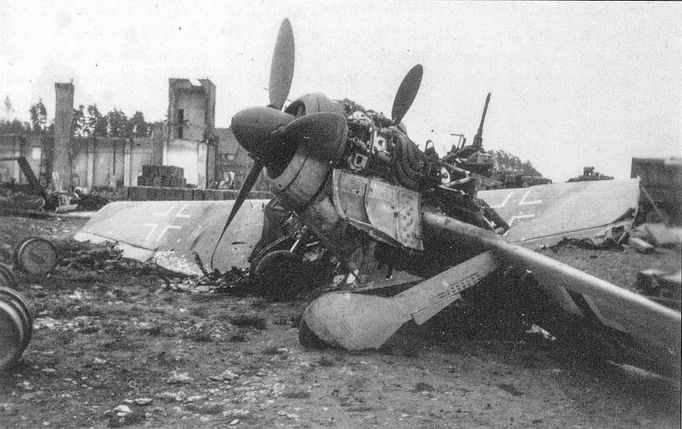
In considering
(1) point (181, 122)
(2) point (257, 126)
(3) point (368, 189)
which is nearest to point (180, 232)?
(2) point (257, 126)

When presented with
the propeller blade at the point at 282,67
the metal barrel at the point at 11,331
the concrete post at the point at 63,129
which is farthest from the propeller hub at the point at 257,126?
the concrete post at the point at 63,129

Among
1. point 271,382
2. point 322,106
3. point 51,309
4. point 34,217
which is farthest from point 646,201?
point 34,217

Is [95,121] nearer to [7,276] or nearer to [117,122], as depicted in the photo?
[117,122]

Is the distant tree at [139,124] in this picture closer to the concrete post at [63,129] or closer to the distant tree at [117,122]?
the distant tree at [117,122]

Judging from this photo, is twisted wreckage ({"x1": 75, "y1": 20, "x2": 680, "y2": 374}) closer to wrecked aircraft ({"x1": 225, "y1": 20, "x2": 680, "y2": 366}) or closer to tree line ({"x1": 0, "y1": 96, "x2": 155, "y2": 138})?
wrecked aircraft ({"x1": 225, "y1": 20, "x2": 680, "y2": 366})

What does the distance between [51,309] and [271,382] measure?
3.70 meters

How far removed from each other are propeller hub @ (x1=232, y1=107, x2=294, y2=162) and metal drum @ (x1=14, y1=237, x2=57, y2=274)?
181 inches

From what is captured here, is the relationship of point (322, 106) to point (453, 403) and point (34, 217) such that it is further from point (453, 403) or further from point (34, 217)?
point (34, 217)

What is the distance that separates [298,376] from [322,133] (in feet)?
10.1

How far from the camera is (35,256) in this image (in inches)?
380

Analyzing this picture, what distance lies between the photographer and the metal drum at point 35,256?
9.48 m

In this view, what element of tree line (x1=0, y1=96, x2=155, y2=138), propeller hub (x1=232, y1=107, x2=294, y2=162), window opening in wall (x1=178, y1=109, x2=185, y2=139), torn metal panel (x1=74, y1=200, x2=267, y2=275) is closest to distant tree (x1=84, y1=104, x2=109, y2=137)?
tree line (x1=0, y1=96, x2=155, y2=138)

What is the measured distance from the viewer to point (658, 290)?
442cm

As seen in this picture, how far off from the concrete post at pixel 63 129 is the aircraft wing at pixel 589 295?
3042 centimetres
